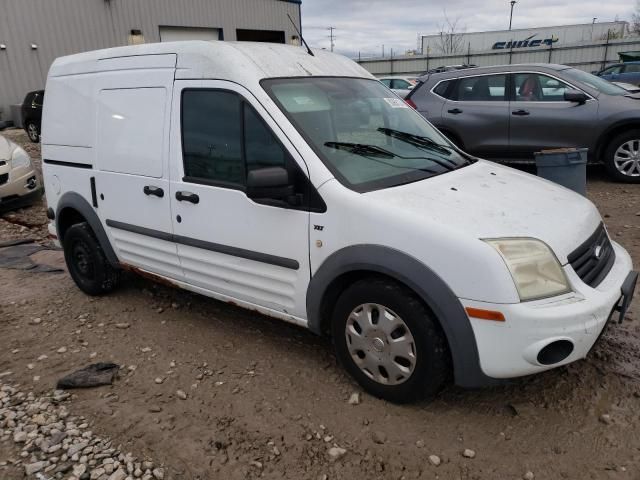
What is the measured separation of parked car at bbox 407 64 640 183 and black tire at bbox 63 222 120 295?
5.49m

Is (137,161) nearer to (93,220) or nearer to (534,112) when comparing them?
(93,220)

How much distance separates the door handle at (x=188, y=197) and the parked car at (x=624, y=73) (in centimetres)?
1870

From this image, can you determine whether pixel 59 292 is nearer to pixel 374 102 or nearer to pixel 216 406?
pixel 216 406

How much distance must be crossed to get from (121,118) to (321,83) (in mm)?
1494

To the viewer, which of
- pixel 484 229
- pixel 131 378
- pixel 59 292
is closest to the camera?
pixel 484 229

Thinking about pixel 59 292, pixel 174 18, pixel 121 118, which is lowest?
pixel 59 292

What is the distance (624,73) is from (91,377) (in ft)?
67.6

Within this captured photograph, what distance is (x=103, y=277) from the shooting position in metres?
4.52

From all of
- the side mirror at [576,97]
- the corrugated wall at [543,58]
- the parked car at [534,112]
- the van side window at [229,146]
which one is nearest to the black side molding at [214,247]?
the van side window at [229,146]

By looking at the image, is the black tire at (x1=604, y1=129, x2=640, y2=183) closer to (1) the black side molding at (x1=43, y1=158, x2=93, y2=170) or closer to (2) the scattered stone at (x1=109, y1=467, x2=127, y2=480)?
(1) the black side molding at (x1=43, y1=158, x2=93, y2=170)

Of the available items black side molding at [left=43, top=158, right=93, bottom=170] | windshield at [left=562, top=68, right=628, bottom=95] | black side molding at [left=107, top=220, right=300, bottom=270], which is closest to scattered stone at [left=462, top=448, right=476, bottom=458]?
black side molding at [left=107, top=220, right=300, bottom=270]

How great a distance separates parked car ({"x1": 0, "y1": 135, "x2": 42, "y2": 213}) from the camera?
7.55m

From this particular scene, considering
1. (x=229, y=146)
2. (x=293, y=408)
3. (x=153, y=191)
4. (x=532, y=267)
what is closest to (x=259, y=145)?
(x=229, y=146)

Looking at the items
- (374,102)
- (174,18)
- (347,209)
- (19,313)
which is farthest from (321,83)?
(174,18)
